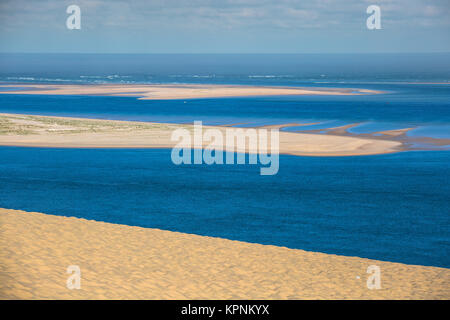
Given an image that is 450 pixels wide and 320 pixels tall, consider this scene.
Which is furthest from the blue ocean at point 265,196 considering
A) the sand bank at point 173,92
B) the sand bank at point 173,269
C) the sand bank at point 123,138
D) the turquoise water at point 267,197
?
the sand bank at point 173,92

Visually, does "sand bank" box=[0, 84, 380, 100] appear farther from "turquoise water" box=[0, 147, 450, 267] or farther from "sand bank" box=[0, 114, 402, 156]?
"turquoise water" box=[0, 147, 450, 267]

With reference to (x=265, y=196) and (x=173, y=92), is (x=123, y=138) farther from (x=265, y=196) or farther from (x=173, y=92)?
(x=173, y=92)

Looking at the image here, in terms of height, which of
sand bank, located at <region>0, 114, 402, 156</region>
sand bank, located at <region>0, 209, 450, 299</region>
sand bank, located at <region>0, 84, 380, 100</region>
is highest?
sand bank, located at <region>0, 84, 380, 100</region>

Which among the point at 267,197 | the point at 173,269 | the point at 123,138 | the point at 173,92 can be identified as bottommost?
the point at 173,269

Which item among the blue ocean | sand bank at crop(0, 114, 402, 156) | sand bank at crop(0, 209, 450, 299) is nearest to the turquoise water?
the blue ocean

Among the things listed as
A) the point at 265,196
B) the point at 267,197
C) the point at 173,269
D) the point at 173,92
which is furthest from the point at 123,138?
the point at 173,92

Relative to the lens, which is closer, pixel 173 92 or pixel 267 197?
pixel 267 197
